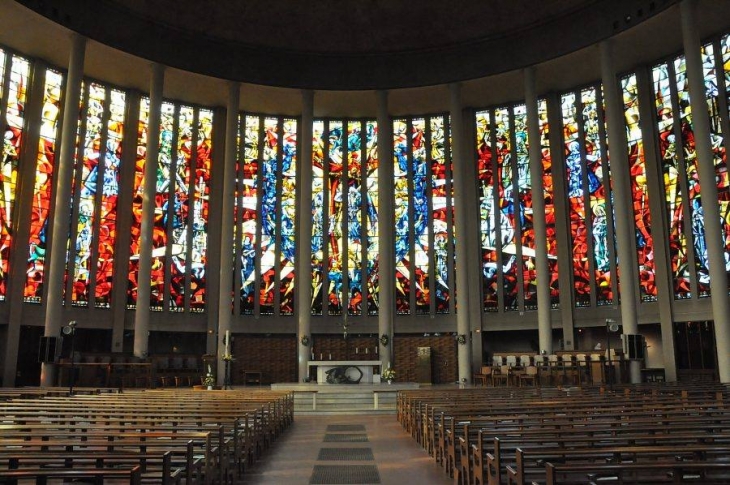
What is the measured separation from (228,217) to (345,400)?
9776 millimetres

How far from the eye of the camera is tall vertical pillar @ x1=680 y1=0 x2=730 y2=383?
56.2 feet

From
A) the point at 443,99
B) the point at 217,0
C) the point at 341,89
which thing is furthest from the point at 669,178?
the point at 217,0

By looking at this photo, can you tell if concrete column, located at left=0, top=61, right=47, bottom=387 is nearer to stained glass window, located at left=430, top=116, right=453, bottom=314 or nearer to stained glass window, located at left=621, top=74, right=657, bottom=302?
stained glass window, located at left=430, top=116, right=453, bottom=314

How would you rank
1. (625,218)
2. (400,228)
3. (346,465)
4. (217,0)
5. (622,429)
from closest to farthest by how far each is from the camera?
1. (622,429)
2. (346,465)
3. (625,218)
4. (217,0)
5. (400,228)

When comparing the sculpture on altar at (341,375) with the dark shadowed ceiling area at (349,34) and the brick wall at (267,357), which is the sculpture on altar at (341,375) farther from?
→ the dark shadowed ceiling area at (349,34)

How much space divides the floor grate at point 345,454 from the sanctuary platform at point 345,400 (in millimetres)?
6459

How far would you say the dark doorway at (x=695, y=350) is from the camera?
66.2 ft

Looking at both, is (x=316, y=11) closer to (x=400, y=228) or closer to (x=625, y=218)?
(x=400, y=228)

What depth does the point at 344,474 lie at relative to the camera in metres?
6.55

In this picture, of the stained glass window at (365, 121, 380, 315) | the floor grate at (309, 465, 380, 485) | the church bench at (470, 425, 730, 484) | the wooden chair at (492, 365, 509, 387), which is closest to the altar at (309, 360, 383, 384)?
the wooden chair at (492, 365, 509, 387)

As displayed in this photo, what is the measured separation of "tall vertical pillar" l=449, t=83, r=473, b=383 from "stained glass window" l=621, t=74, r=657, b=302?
6.16 m

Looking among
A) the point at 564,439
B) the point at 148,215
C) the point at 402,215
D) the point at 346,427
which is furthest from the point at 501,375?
the point at 564,439

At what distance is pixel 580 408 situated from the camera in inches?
295

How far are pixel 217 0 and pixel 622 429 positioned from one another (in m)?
19.9
